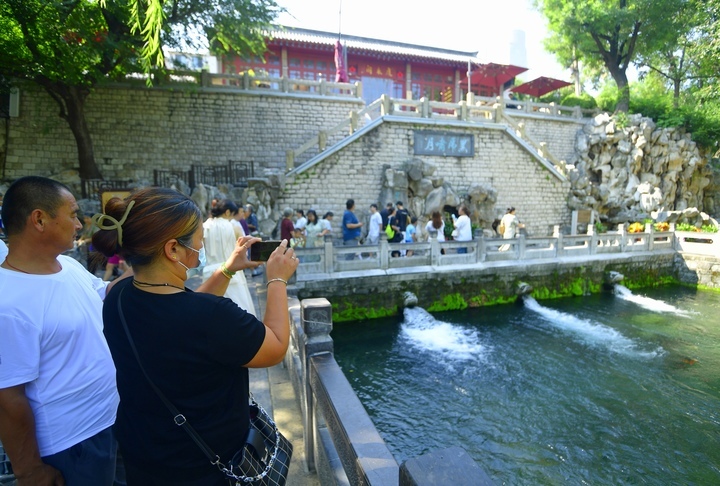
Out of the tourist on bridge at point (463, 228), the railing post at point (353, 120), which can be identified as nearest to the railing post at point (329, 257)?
the tourist on bridge at point (463, 228)

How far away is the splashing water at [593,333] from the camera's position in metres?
7.87

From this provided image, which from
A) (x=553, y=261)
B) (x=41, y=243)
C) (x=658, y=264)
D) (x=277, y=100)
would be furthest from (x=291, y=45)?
(x=41, y=243)

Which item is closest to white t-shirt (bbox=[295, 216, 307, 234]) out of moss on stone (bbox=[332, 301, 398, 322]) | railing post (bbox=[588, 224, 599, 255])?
moss on stone (bbox=[332, 301, 398, 322])

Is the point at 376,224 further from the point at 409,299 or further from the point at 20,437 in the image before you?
A: the point at 20,437

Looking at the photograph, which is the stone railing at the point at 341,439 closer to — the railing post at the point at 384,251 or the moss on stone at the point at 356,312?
the moss on stone at the point at 356,312

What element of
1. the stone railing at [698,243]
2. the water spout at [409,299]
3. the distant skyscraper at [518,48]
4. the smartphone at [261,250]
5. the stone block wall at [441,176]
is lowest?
the water spout at [409,299]

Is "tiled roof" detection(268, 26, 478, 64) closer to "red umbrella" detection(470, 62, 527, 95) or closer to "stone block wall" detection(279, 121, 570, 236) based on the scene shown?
"red umbrella" detection(470, 62, 527, 95)

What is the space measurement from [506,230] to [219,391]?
1121 cm

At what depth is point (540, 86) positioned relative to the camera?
21.5 metres

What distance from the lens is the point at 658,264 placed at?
1316 cm

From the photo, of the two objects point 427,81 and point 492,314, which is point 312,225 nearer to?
point 492,314

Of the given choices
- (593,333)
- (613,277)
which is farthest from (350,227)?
(613,277)

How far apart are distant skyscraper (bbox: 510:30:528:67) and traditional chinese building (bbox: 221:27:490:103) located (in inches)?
596

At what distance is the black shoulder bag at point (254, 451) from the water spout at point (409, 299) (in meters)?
8.18
